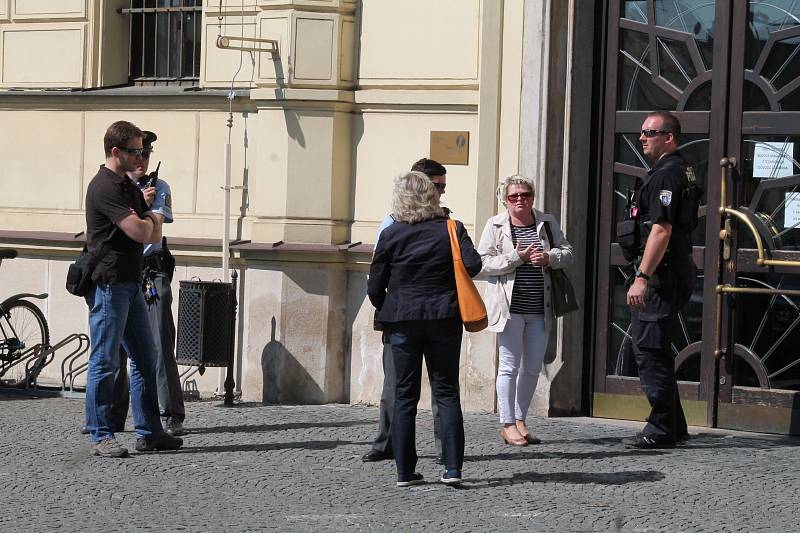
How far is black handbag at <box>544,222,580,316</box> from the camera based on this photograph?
30.2 ft

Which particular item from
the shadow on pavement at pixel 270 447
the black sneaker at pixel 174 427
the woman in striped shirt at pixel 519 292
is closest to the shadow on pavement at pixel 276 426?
the black sneaker at pixel 174 427

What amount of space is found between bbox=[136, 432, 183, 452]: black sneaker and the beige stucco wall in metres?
2.32

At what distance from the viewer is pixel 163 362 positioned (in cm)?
962

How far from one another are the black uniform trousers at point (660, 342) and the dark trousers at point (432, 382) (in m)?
1.63

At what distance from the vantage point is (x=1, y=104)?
492 inches

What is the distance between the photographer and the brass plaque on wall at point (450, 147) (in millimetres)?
10797

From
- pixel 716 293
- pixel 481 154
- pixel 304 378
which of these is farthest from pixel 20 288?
pixel 716 293

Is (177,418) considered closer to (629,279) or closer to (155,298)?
(155,298)

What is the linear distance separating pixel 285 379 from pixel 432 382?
345 centimetres

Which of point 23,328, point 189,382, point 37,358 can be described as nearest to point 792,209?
point 189,382

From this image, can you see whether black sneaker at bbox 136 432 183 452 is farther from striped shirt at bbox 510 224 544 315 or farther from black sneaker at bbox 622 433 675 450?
black sneaker at bbox 622 433 675 450

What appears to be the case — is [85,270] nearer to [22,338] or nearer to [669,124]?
[669,124]

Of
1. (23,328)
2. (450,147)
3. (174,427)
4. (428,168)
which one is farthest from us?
(23,328)

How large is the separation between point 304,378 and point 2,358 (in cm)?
260
